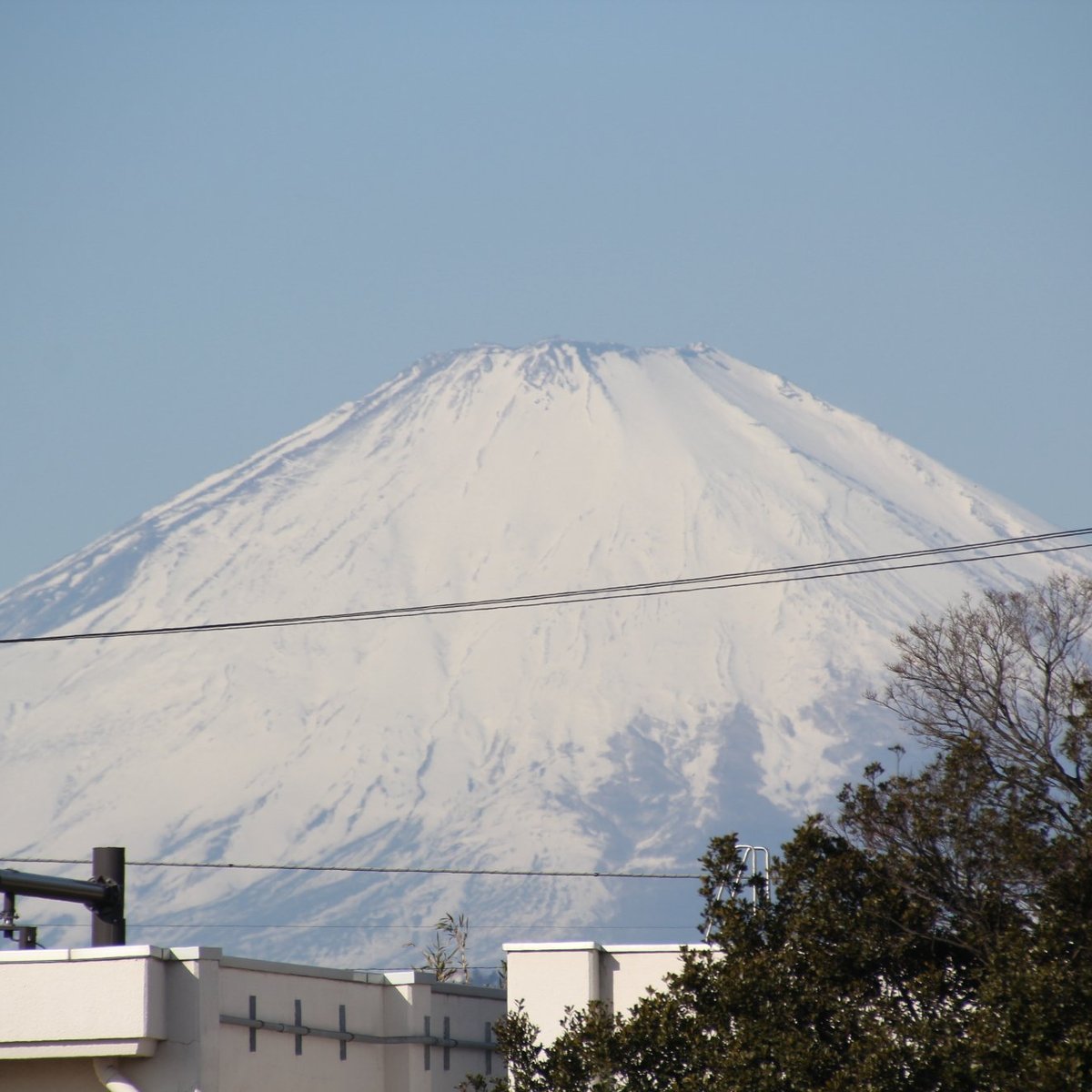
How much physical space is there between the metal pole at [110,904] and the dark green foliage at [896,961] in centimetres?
719

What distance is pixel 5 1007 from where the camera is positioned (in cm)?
2669

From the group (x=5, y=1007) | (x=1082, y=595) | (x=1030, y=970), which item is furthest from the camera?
(x=1082, y=595)

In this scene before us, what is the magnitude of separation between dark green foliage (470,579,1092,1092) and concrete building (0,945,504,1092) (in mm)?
3541

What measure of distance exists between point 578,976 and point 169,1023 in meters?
5.45

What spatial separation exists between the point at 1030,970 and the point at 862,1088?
7.14 ft

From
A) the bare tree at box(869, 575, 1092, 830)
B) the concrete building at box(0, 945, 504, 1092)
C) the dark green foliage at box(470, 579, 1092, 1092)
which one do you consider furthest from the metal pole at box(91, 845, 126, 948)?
the bare tree at box(869, 575, 1092, 830)

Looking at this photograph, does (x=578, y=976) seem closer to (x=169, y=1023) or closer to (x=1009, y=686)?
(x=169, y=1023)

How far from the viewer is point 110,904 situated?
30.7 metres

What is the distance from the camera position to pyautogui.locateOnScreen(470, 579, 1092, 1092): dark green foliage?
74.5ft

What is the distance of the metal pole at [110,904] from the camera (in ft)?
101

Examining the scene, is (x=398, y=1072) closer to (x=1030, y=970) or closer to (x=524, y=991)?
(x=524, y=991)

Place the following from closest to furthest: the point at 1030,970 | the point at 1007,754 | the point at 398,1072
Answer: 1. the point at 1030,970
2. the point at 1007,754
3. the point at 398,1072

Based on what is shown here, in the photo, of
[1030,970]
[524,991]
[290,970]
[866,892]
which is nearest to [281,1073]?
[290,970]

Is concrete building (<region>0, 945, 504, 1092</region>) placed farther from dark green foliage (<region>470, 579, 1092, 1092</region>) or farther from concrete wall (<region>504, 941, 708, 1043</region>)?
dark green foliage (<region>470, 579, 1092, 1092</region>)
